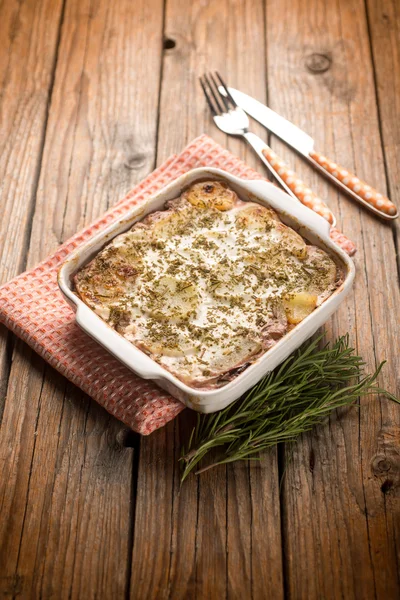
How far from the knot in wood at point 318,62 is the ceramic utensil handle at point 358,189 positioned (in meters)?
0.51

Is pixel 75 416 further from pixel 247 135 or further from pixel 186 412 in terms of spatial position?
pixel 247 135

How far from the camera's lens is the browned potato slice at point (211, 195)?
7.61 ft

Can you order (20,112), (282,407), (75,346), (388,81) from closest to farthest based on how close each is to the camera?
(282,407) → (75,346) → (20,112) → (388,81)

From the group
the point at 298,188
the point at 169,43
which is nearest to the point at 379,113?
the point at 298,188

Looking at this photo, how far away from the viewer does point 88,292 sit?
6.98 ft

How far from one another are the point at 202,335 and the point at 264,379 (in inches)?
8.6

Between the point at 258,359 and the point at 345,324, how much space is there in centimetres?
53

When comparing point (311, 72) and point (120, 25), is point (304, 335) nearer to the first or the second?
point (311, 72)

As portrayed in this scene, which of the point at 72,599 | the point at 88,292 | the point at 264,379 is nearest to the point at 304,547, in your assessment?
the point at 264,379

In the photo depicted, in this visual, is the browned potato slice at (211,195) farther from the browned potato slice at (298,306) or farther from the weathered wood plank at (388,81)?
the weathered wood plank at (388,81)

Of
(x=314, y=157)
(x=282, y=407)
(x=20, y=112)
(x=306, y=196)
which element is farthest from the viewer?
(x=20, y=112)

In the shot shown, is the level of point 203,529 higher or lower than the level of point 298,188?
lower

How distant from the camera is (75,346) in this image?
2205mm

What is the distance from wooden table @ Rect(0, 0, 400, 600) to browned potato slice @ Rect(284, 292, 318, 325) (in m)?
0.30
